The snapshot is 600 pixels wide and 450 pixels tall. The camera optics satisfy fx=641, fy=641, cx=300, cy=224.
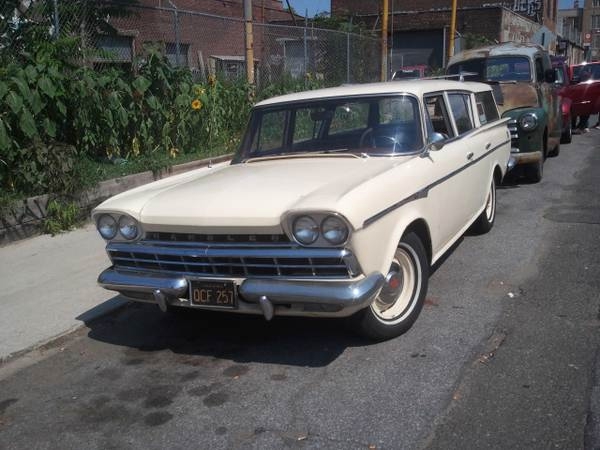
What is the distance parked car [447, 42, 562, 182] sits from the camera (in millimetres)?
8734

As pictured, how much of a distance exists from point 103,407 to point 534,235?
4718mm

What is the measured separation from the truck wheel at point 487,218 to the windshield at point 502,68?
4.22 m

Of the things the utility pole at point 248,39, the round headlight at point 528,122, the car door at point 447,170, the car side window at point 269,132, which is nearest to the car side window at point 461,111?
the car door at point 447,170

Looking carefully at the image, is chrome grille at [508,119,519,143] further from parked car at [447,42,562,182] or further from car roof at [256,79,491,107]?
car roof at [256,79,491,107]

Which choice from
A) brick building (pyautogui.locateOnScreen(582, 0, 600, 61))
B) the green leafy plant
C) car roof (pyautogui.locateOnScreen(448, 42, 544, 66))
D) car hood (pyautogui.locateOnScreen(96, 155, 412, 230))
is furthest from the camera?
brick building (pyautogui.locateOnScreen(582, 0, 600, 61))

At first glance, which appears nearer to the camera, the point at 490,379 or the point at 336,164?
the point at 490,379

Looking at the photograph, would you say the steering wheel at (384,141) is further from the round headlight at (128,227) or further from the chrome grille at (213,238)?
the round headlight at (128,227)

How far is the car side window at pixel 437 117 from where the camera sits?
4.89 m

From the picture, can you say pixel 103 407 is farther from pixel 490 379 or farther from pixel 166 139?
pixel 166 139

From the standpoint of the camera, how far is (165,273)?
3959mm

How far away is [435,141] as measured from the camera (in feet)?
15.4

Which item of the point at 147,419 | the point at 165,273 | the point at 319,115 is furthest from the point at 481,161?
the point at 147,419

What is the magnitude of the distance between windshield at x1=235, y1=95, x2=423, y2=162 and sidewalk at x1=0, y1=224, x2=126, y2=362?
170 cm

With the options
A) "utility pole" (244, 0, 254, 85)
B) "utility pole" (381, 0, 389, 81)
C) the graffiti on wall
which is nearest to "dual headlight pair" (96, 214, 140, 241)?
"utility pole" (244, 0, 254, 85)
